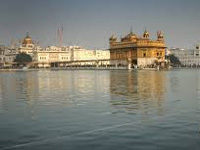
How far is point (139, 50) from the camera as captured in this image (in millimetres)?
95312

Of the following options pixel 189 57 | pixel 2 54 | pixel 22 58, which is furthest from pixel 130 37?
pixel 2 54

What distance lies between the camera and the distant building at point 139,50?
→ 95.6 m

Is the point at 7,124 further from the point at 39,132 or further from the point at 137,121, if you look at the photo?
the point at 137,121

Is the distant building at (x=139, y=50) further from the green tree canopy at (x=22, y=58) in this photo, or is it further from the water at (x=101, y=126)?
the water at (x=101, y=126)

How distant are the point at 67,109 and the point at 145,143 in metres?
5.66

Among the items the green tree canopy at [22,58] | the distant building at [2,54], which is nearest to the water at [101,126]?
the green tree canopy at [22,58]

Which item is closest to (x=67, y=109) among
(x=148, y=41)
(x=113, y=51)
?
(x=148, y=41)

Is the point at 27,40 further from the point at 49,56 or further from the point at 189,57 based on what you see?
the point at 189,57

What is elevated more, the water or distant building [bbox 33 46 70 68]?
distant building [bbox 33 46 70 68]

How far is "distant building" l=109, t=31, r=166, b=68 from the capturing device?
9556cm

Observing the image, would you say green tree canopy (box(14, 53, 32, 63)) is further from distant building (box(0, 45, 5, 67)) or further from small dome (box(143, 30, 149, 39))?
small dome (box(143, 30, 149, 39))

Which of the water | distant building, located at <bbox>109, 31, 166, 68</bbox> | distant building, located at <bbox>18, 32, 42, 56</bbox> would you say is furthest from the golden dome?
the water

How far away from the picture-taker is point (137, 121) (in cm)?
1052

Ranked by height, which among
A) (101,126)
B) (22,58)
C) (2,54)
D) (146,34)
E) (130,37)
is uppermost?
(146,34)
